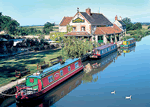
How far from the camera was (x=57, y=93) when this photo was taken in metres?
19.9

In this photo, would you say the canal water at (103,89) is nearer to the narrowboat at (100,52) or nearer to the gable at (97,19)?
the narrowboat at (100,52)

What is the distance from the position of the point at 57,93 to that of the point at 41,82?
2909 mm

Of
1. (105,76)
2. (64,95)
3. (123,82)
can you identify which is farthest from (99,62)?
(64,95)

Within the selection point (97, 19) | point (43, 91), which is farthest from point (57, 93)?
point (97, 19)

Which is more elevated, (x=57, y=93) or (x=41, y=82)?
(x=41, y=82)

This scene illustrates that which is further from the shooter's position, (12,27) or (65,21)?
(12,27)

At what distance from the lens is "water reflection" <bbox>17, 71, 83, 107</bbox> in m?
17.3

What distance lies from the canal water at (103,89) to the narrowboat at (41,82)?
887mm

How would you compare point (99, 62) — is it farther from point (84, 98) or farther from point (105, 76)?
point (84, 98)

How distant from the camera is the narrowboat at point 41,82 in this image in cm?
1683

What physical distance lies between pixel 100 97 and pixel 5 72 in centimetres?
1582

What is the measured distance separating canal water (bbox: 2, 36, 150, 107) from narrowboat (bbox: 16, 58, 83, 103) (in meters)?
0.89

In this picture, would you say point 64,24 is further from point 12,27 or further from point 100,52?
point 12,27

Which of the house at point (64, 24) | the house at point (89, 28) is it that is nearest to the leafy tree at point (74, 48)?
the house at point (89, 28)
